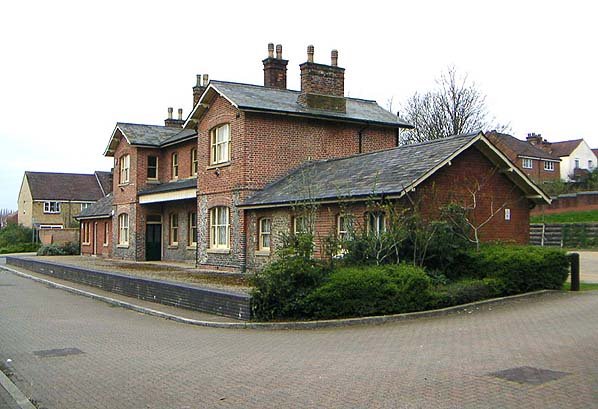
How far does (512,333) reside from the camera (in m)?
11.8

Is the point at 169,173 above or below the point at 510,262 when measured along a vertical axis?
above

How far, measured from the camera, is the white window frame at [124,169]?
124 feet

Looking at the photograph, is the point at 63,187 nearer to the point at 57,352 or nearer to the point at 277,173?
the point at 277,173

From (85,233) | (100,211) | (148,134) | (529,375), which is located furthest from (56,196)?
(529,375)

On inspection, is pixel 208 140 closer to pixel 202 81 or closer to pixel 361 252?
pixel 202 81

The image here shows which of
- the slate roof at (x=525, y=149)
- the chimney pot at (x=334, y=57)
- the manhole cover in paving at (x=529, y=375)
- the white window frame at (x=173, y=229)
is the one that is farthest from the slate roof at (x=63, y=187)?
the manhole cover in paving at (x=529, y=375)

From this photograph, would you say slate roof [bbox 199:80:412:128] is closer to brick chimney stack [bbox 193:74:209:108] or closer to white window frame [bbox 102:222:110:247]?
brick chimney stack [bbox 193:74:209:108]

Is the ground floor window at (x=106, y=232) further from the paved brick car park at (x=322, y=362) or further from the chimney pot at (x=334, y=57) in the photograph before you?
the paved brick car park at (x=322, y=362)

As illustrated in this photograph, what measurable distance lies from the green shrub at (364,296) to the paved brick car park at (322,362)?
63 cm

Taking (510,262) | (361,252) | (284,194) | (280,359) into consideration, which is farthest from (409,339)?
(284,194)

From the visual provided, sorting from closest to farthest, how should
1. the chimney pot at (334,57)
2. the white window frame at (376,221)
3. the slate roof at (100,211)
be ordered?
the white window frame at (376,221) → the chimney pot at (334,57) → the slate roof at (100,211)

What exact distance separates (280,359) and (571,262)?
10556mm

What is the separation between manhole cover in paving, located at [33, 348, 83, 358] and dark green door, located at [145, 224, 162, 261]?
24916 millimetres

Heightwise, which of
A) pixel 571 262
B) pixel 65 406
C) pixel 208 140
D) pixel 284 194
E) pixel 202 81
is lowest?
pixel 65 406
